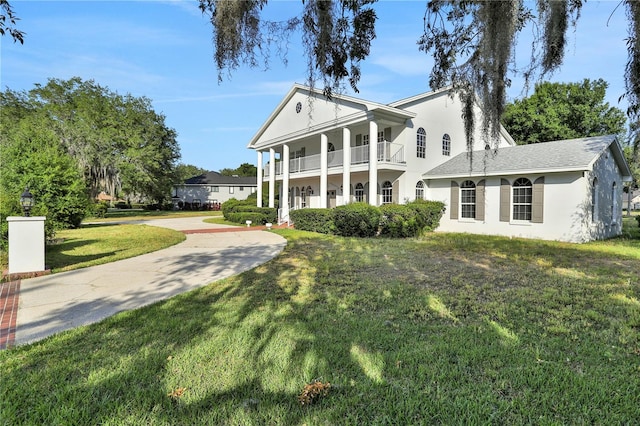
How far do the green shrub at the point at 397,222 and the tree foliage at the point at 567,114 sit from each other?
61.3ft

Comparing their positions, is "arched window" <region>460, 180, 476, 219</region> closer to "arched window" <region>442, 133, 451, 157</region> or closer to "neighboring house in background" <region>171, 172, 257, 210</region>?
"arched window" <region>442, 133, 451, 157</region>

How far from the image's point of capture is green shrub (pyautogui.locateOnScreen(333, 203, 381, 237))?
1359 cm

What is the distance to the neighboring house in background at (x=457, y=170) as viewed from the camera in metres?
12.9

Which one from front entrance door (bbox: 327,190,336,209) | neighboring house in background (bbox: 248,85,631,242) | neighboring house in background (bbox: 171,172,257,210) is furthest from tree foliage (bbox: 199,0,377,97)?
neighboring house in background (bbox: 171,172,257,210)

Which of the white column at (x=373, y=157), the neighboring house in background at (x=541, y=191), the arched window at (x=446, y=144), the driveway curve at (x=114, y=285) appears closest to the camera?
the driveway curve at (x=114, y=285)

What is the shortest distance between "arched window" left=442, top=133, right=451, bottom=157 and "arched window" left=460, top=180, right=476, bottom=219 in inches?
121

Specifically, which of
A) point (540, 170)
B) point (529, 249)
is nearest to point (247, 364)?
point (529, 249)

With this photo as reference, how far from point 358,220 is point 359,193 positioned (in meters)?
5.67

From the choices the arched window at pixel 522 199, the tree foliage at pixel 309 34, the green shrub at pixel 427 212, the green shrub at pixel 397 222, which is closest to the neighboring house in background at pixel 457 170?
the arched window at pixel 522 199

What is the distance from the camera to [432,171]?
55.5 ft

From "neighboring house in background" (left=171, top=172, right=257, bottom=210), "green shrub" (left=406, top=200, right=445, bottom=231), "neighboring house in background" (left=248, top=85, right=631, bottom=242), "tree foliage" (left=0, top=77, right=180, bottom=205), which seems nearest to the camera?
"neighboring house in background" (left=248, top=85, right=631, bottom=242)

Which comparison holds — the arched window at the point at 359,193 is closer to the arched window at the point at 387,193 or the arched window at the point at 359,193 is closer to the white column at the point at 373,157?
the arched window at the point at 387,193

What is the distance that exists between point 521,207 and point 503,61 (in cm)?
1259

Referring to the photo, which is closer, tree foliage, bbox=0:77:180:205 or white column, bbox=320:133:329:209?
white column, bbox=320:133:329:209
